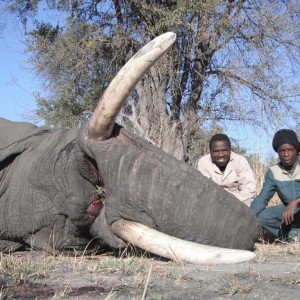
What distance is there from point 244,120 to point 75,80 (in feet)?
15.3

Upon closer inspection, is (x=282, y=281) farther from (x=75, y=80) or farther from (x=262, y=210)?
(x=75, y=80)

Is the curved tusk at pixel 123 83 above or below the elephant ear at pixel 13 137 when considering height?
above

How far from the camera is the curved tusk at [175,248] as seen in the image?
410cm

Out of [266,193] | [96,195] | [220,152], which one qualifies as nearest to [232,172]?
[220,152]

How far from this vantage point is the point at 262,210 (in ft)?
23.7

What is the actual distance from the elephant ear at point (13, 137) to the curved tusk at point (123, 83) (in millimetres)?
918

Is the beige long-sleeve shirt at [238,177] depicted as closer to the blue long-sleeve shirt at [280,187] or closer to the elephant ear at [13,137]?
the blue long-sleeve shirt at [280,187]

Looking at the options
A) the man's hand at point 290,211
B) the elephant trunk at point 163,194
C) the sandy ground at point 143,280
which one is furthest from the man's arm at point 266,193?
the elephant trunk at point 163,194

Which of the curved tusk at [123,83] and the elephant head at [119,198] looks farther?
the elephant head at [119,198]

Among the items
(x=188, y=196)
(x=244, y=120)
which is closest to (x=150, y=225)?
(x=188, y=196)

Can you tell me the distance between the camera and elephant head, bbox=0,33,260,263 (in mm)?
4199

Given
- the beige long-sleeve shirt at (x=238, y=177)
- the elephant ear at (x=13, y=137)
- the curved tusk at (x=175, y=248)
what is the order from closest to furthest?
the curved tusk at (x=175, y=248) < the elephant ear at (x=13, y=137) < the beige long-sleeve shirt at (x=238, y=177)

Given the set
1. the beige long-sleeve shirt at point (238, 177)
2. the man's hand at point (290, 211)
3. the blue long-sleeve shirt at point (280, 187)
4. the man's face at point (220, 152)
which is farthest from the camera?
the beige long-sleeve shirt at point (238, 177)

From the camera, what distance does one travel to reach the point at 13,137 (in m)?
5.12
